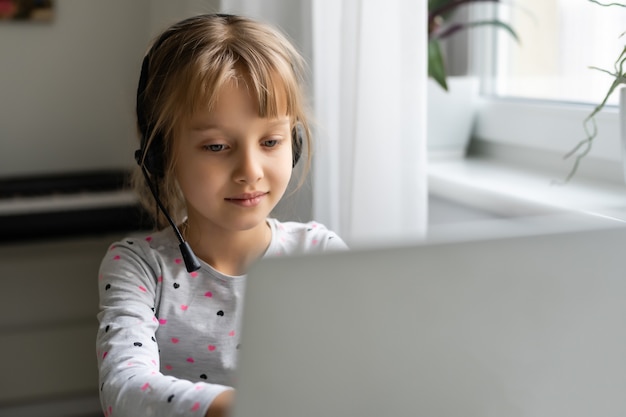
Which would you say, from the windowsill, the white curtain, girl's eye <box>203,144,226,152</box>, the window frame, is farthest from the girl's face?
the window frame

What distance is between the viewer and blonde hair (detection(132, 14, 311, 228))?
0.92 m

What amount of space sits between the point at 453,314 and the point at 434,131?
128cm

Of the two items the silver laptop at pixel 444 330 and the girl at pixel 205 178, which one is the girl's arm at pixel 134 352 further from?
the silver laptop at pixel 444 330

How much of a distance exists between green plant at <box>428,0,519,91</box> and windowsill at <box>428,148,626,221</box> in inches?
7.7

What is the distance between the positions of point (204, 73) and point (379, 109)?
0.41 metres

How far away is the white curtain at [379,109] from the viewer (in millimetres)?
1236

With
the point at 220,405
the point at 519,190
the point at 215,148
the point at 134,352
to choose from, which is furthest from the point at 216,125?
the point at 519,190

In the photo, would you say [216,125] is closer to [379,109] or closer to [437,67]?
[379,109]

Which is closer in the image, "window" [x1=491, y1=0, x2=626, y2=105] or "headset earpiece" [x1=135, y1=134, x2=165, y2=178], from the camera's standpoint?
"headset earpiece" [x1=135, y1=134, x2=165, y2=178]

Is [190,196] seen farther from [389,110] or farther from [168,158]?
[389,110]

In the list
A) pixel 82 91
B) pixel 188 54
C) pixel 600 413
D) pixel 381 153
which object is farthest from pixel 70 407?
pixel 600 413

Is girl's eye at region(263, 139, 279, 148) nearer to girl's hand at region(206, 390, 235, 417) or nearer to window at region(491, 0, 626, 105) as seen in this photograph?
girl's hand at region(206, 390, 235, 417)

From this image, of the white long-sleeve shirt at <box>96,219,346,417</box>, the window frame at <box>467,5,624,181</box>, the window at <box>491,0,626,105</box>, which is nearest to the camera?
the white long-sleeve shirt at <box>96,219,346,417</box>

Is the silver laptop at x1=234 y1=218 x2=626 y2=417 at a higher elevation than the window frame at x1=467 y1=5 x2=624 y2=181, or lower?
Result: lower
